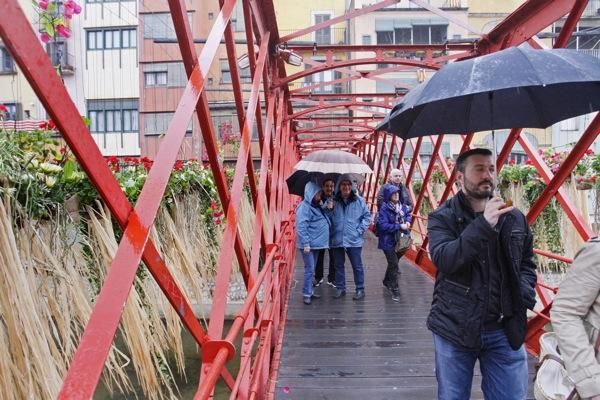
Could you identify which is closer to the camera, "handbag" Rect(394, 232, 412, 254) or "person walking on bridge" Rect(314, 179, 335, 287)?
"person walking on bridge" Rect(314, 179, 335, 287)

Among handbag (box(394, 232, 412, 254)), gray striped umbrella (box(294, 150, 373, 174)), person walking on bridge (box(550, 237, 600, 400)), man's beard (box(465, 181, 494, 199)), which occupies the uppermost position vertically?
gray striped umbrella (box(294, 150, 373, 174))

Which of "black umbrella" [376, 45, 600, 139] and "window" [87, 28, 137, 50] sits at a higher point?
"window" [87, 28, 137, 50]

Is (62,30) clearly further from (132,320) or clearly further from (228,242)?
(132,320)

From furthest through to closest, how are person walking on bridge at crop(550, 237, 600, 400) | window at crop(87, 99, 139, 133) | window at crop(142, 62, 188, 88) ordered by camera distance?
window at crop(142, 62, 188, 88) < window at crop(87, 99, 139, 133) < person walking on bridge at crop(550, 237, 600, 400)

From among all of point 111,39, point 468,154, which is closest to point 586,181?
point 468,154

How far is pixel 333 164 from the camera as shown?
19.5ft

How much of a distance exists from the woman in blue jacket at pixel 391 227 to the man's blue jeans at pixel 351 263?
0.41m

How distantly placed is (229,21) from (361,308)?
374cm

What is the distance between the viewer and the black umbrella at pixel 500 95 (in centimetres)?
214

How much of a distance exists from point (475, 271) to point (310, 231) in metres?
3.50

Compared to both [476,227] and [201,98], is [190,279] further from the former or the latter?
[476,227]

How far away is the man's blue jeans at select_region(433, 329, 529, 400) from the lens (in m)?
Answer: 2.35

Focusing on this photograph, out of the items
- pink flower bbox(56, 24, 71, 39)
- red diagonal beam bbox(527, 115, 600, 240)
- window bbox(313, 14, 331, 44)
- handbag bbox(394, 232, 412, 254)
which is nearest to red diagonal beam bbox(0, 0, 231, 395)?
pink flower bbox(56, 24, 71, 39)

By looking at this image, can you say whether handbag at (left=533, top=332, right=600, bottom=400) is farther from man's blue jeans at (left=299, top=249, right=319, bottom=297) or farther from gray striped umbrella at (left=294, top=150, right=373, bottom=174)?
gray striped umbrella at (left=294, top=150, right=373, bottom=174)
